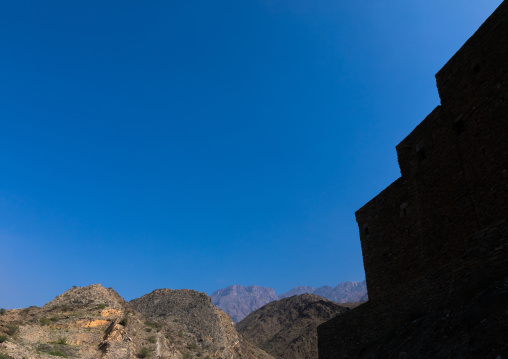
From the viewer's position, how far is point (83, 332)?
76.2ft

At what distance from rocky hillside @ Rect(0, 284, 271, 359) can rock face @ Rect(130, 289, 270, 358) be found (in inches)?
150

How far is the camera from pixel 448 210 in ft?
39.6

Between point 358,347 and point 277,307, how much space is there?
84.3 meters

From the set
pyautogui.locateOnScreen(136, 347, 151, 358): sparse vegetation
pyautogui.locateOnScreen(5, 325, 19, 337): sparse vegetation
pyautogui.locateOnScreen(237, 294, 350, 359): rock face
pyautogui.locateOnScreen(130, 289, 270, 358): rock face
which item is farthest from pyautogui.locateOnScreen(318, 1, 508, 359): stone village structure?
pyautogui.locateOnScreen(237, 294, 350, 359): rock face

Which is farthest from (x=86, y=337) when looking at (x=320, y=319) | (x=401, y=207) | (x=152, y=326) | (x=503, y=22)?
(x=320, y=319)

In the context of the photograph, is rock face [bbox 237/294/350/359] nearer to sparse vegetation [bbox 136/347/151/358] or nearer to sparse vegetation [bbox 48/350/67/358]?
sparse vegetation [bbox 136/347/151/358]

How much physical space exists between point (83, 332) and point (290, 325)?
63.4 m

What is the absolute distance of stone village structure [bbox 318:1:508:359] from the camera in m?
10.1

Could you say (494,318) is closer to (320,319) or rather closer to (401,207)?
(401,207)

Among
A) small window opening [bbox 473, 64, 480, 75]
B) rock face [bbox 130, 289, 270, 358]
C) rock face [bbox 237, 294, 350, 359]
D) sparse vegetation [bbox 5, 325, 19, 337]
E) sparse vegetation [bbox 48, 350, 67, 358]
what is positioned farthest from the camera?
rock face [bbox 237, 294, 350, 359]

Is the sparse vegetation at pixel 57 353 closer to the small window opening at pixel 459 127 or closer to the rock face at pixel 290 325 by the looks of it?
the small window opening at pixel 459 127

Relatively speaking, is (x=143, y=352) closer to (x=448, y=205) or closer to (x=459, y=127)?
(x=448, y=205)

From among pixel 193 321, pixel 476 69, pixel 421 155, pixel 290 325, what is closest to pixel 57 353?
pixel 421 155

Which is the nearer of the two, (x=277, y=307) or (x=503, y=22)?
(x=503, y=22)
